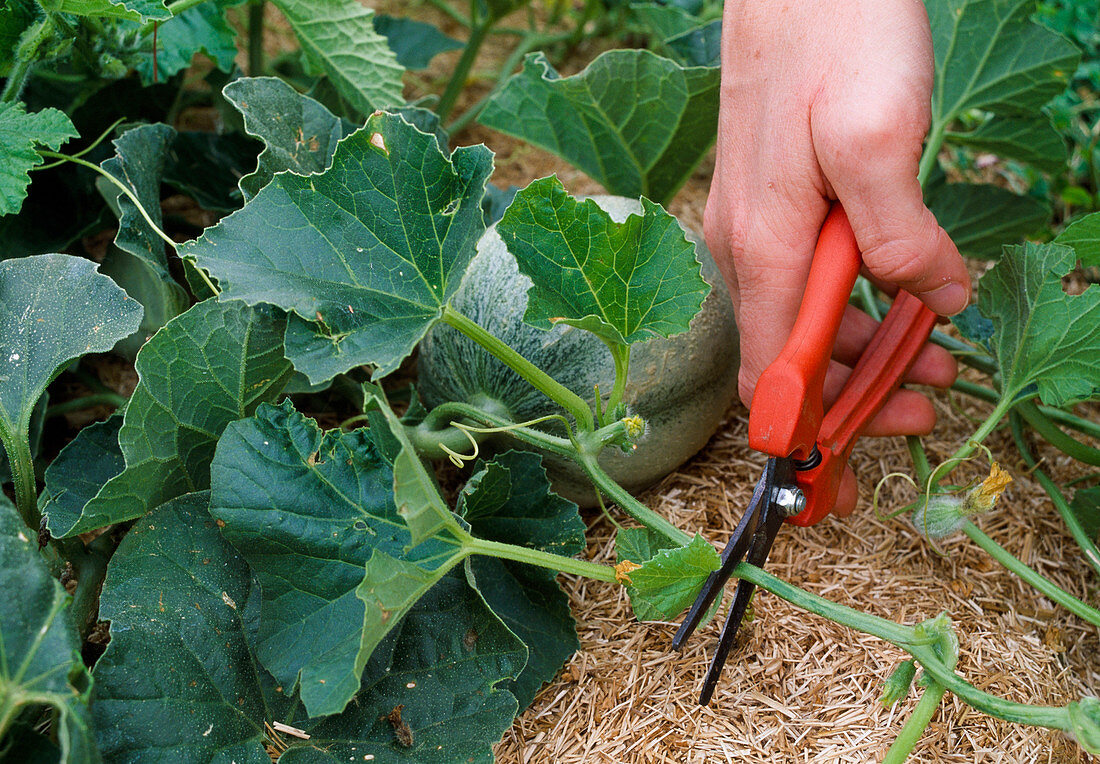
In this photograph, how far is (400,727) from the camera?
97 cm

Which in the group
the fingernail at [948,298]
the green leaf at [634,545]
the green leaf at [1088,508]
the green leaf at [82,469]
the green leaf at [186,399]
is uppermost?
the fingernail at [948,298]

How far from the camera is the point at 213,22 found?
1.38m

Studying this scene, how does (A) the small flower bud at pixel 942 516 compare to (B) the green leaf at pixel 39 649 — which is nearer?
(B) the green leaf at pixel 39 649

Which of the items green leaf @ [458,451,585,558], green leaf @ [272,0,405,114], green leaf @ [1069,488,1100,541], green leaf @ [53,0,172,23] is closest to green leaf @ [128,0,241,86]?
green leaf @ [272,0,405,114]

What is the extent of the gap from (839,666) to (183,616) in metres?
0.79

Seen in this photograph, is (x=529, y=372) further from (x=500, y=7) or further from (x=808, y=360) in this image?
(x=500, y=7)

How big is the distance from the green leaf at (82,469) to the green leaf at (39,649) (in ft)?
0.66

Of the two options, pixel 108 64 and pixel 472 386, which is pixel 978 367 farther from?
pixel 108 64

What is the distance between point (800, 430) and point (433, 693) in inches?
20.0

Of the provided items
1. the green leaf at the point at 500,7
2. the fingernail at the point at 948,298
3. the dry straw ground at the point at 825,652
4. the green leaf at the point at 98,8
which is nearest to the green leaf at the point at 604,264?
the fingernail at the point at 948,298

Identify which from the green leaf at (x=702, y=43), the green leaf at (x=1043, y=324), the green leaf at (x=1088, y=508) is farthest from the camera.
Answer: the green leaf at (x=702, y=43)

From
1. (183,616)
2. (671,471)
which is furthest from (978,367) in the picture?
(183,616)

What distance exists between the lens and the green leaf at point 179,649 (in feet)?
2.90

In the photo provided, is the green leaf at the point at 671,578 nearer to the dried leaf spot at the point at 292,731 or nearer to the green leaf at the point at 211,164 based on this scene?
the dried leaf spot at the point at 292,731
